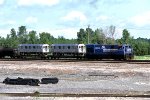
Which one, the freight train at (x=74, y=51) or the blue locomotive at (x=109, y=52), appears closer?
the blue locomotive at (x=109, y=52)

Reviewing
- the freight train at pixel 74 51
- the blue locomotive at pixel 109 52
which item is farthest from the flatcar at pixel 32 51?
the blue locomotive at pixel 109 52

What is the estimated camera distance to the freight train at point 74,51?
58.0 meters

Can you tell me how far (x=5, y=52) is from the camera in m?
64.2

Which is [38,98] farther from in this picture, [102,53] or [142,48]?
[142,48]

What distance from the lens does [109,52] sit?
5844 centimetres

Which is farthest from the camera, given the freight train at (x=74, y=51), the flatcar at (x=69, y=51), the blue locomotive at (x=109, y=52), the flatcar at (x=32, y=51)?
the flatcar at (x=32, y=51)

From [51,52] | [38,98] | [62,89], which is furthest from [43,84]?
[51,52]

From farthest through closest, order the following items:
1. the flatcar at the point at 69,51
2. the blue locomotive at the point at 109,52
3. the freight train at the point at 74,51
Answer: the flatcar at the point at 69,51 → the freight train at the point at 74,51 → the blue locomotive at the point at 109,52

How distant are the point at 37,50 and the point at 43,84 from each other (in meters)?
45.1

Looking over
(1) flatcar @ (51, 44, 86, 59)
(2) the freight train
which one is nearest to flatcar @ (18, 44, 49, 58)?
(2) the freight train

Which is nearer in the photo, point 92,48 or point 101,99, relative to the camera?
point 101,99

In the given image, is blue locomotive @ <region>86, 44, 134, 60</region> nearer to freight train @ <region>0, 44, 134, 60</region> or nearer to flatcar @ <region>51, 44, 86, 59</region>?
freight train @ <region>0, 44, 134, 60</region>

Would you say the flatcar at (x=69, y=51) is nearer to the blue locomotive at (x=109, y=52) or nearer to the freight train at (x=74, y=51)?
the freight train at (x=74, y=51)

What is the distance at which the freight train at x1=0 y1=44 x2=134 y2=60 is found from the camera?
2283 inches
